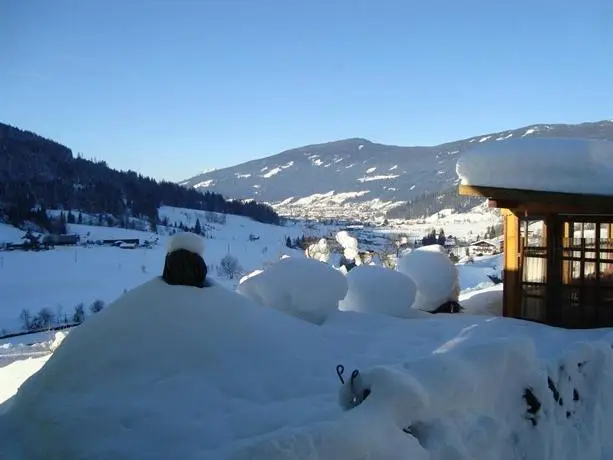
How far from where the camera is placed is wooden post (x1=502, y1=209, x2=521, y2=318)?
8.19m

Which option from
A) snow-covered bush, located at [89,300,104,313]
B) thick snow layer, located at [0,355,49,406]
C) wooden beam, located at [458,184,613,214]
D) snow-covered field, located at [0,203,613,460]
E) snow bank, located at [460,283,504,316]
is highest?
wooden beam, located at [458,184,613,214]

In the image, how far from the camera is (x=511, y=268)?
27.2ft

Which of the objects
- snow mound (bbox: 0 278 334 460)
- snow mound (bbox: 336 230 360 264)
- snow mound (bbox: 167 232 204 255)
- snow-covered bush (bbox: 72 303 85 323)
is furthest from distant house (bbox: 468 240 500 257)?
snow mound (bbox: 0 278 334 460)

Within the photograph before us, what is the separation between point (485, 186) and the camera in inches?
309

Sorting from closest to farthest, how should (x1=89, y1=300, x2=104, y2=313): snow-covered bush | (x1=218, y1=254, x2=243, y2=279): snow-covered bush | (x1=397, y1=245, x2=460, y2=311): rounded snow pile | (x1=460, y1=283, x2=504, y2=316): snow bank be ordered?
(x1=397, y1=245, x2=460, y2=311): rounded snow pile
(x1=460, y1=283, x2=504, y2=316): snow bank
(x1=89, y1=300, x2=104, y2=313): snow-covered bush
(x1=218, y1=254, x2=243, y2=279): snow-covered bush

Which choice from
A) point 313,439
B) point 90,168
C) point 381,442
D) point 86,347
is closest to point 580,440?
point 381,442

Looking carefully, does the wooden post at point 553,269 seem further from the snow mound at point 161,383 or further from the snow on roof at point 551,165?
the snow mound at point 161,383

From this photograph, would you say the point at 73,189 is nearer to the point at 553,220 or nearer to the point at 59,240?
the point at 59,240

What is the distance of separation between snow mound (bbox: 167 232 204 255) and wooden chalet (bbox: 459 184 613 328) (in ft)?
15.2

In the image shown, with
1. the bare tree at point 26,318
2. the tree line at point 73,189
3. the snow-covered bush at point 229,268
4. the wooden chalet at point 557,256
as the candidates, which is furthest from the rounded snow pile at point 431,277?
the tree line at point 73,189

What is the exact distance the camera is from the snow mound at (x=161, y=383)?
10.8 ft

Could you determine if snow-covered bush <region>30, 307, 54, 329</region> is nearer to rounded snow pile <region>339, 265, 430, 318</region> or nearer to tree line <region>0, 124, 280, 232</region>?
tree line <region>0, 124, 280, 232</region>

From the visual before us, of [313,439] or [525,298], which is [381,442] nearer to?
[313,439]

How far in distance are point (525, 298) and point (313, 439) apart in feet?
20.9
